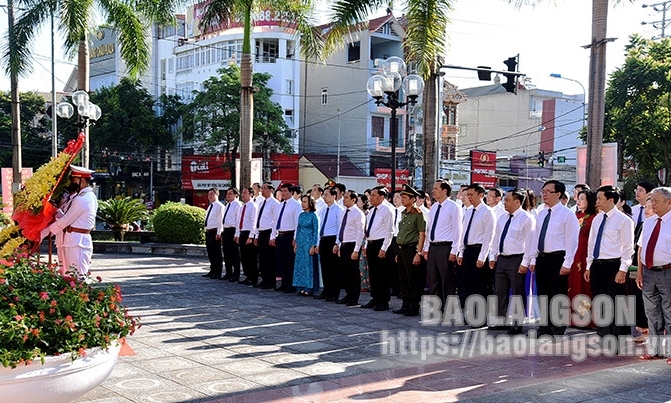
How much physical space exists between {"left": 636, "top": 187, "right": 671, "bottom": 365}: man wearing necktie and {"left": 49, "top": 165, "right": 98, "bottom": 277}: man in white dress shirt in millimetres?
6423

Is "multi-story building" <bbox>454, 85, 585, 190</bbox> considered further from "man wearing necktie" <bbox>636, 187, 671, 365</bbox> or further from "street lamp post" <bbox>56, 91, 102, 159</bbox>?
"man wearing necktie" <bbox>636, 187, 671, 365</bbox>

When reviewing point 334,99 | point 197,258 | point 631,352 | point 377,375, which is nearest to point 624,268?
point 631,352

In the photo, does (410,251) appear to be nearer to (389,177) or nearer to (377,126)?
(389,177)

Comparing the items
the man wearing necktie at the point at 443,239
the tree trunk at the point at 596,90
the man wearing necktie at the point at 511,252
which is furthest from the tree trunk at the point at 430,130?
the man wearing necktie at the point at 511,252

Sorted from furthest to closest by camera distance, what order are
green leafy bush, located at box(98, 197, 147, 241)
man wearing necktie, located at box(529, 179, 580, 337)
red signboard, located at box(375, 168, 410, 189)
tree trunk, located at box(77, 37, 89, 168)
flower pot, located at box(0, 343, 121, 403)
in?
red signboard, located at box(375, 168, 410, 189) < tree trunk, located at box(77, 37, 89, 168) < green leafy bush, located at box(98, 197, 147, 241) < man wearing necktie, located at box(529, 179, 580, 337) < flower pot, located at box(0, 343, 121, 403)

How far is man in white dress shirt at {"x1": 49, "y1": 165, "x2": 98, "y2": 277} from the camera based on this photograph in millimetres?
8594

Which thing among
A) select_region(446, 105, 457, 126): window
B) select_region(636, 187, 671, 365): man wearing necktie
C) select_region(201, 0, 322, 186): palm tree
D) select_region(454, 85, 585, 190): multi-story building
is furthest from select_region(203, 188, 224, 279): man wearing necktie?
select_region(446, 105, 457, 126): window

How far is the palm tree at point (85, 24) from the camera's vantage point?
19.9 m

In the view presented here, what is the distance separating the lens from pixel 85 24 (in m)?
20.2

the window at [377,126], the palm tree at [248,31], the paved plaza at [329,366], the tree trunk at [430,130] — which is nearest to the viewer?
the paved plaza at [329,366]

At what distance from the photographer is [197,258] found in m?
18.0

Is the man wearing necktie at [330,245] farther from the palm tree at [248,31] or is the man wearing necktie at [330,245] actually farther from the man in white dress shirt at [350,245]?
the palm tree at [248,31]

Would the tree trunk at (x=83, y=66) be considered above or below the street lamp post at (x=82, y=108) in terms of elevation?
above

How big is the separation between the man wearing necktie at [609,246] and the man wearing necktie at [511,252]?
0.78 m
